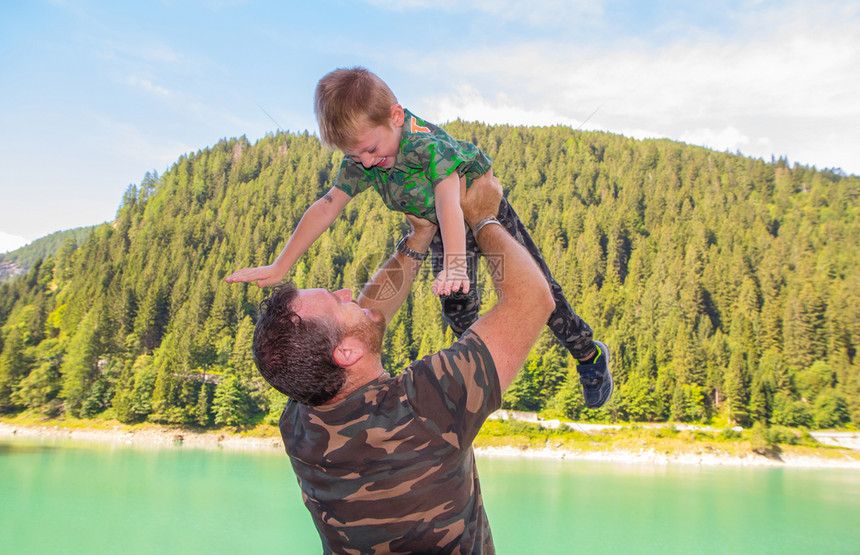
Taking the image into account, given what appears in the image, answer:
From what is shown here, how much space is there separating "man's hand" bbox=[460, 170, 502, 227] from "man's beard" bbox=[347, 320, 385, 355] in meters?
0.72

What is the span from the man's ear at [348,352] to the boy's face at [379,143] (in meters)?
0.98

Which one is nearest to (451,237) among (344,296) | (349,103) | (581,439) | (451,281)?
(451,281)

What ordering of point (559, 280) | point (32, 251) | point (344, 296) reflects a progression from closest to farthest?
1. point (344, 296)
2. point (559, 280)
3. point (32, 251)

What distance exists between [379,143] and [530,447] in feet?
178

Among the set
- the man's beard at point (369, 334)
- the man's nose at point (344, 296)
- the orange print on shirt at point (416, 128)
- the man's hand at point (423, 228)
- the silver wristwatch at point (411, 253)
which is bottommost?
the man's beard at point (369, 334)

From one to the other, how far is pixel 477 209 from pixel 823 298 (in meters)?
78.5

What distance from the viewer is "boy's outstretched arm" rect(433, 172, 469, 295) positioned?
2012 millimetres

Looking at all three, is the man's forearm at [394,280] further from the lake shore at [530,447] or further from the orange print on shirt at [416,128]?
the lake shore at [530,447]

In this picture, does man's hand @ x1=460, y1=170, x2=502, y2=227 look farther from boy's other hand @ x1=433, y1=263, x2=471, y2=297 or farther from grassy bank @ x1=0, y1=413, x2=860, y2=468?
grassy bank @ x1=0, y1=413, x2=860, y2=468

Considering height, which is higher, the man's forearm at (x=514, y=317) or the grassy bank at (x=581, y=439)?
the man's forearm at (x=514, y=317)

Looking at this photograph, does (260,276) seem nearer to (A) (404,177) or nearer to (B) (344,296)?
(B) (344,296)

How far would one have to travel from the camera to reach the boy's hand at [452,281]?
199 cm

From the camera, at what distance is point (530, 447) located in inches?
2104

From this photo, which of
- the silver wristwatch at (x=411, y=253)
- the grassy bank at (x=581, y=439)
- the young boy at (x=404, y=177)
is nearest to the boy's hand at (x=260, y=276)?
the young boy at (x=404, y=177)
